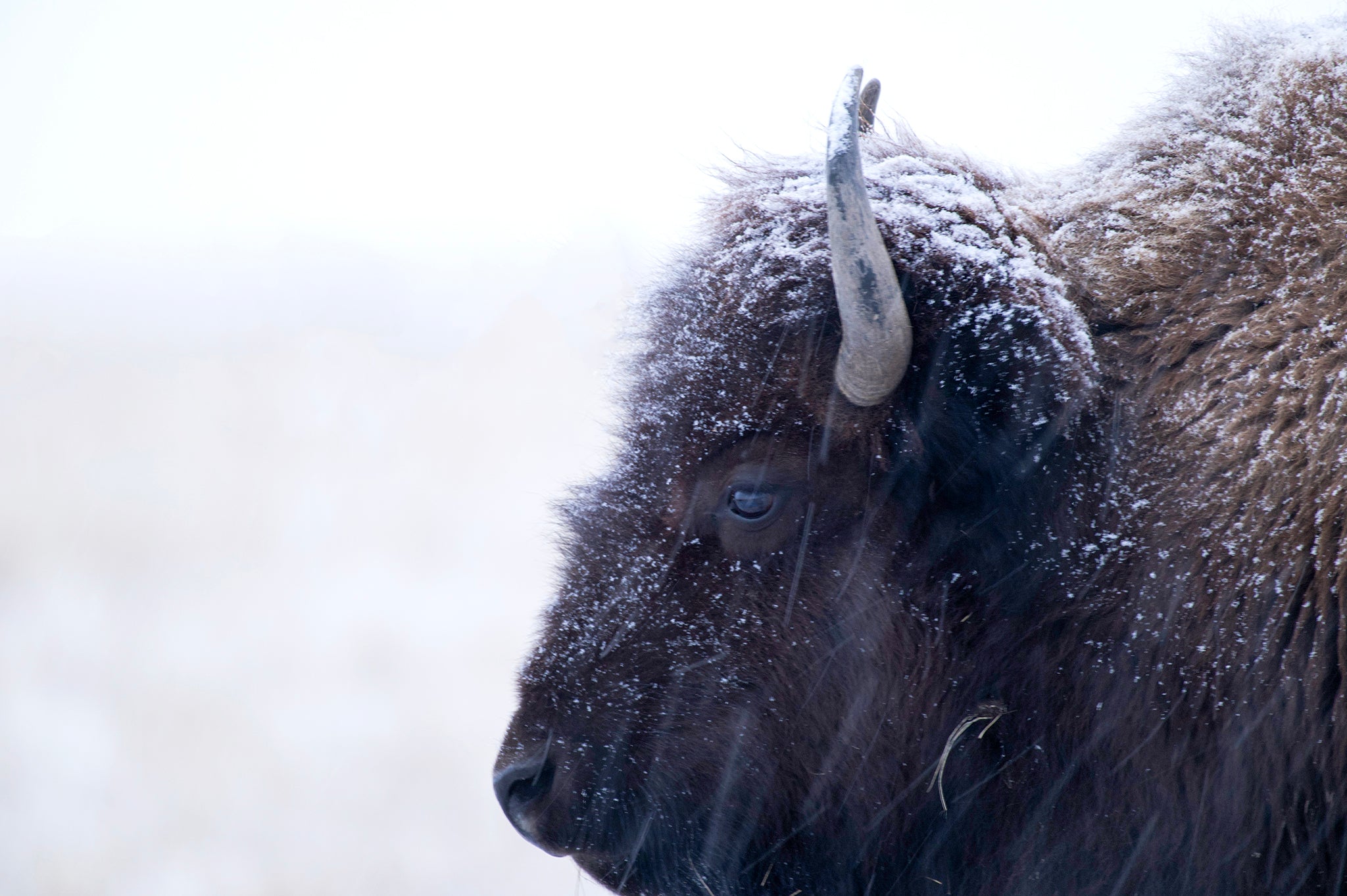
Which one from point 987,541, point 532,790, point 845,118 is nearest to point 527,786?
point 532,790

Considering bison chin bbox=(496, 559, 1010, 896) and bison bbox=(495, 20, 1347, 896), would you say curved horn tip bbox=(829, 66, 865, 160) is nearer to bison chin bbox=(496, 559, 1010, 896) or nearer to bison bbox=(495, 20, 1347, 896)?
A: bison bbox=(495, 20, 1347, 896)

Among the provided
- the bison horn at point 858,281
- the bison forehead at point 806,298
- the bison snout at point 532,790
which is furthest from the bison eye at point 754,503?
the bison snout at point 532,790

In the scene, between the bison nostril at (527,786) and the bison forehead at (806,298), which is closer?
the bison forehead at (806,298)

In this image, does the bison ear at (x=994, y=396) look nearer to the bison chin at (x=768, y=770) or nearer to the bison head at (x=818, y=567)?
the bison head at (x=818, y=567)

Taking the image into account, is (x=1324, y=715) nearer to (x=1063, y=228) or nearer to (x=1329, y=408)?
(x=1329, y=408)

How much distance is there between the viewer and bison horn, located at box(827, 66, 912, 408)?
149 centimetres

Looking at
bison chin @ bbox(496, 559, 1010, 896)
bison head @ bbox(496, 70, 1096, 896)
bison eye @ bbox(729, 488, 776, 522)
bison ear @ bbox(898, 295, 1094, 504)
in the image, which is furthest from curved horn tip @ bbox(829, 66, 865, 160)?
bison chin @ bbox(496, 559, 1010, 896)

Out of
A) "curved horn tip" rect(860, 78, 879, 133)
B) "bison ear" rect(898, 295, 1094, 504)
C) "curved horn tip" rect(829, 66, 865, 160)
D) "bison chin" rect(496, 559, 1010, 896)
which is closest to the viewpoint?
"curved horn tip" rect(829, 66, 865, 160)

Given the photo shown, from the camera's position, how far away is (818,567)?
1826mm

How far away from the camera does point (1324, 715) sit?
1495 mm

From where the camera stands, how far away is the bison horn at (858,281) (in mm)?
1493

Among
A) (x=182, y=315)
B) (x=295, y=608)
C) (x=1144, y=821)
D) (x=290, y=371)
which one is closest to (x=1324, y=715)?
(x=1144, y=821)

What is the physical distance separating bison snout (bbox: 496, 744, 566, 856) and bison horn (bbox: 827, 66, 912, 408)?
3.37 ft

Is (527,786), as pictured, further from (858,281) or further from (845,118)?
(845,118)
